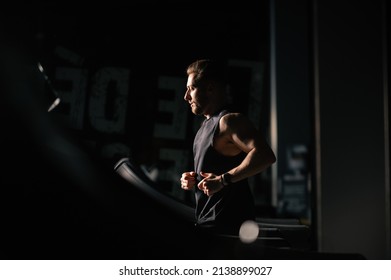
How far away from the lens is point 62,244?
0.87m

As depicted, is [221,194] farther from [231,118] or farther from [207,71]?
[207,71]

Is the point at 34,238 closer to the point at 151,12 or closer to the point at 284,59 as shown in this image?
the point at 151,12

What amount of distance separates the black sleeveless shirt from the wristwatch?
0.28ft

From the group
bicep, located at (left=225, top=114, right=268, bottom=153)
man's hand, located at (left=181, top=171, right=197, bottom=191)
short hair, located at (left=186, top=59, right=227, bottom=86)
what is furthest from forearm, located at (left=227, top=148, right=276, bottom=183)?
short hair, located at (left=186, top=59, right=227, bottom=86)

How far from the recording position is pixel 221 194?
1.33m

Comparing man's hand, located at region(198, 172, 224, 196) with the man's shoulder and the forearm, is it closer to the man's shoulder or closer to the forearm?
the forearm

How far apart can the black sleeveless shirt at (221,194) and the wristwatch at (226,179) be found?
8 cm

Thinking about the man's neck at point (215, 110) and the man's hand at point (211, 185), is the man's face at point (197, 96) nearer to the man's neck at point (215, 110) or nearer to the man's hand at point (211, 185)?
the man's neck at point (215, 110)

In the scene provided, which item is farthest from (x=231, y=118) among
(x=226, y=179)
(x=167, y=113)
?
(x=167, y=113)

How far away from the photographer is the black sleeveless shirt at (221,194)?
4.28 feet

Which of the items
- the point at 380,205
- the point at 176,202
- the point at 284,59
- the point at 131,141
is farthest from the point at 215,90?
the point at 284,59

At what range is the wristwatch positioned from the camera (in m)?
1.21

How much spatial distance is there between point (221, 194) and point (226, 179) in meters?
0.14
